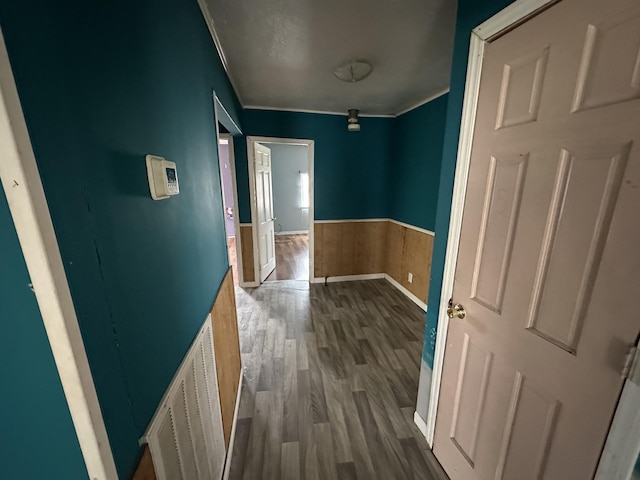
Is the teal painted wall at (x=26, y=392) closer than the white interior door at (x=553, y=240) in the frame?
Yes

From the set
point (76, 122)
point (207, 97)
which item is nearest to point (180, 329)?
point (76, 122)

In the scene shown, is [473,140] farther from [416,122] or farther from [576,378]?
[416,122]

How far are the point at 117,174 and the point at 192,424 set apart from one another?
885mm

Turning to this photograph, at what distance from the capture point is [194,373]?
0.97 metres

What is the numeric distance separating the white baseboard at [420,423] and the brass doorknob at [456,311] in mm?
826

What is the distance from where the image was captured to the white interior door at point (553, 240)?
26.6 inches

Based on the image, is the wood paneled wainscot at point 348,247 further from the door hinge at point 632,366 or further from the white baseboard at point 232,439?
the door hinge at point 632,366

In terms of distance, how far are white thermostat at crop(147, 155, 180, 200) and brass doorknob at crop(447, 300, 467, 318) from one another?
1.32m

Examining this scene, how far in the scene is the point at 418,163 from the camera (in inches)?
124

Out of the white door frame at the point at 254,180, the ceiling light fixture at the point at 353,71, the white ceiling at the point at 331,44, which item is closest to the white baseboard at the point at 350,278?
the white door frame at the point at 254,180

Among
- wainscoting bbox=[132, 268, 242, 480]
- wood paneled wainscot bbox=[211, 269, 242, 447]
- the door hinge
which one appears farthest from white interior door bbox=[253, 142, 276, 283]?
the door hinge

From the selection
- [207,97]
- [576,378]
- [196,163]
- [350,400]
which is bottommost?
[350,400]

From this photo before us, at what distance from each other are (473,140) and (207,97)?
1.40 m

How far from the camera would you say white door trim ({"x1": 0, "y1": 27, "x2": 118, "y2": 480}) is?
328 millimetres
